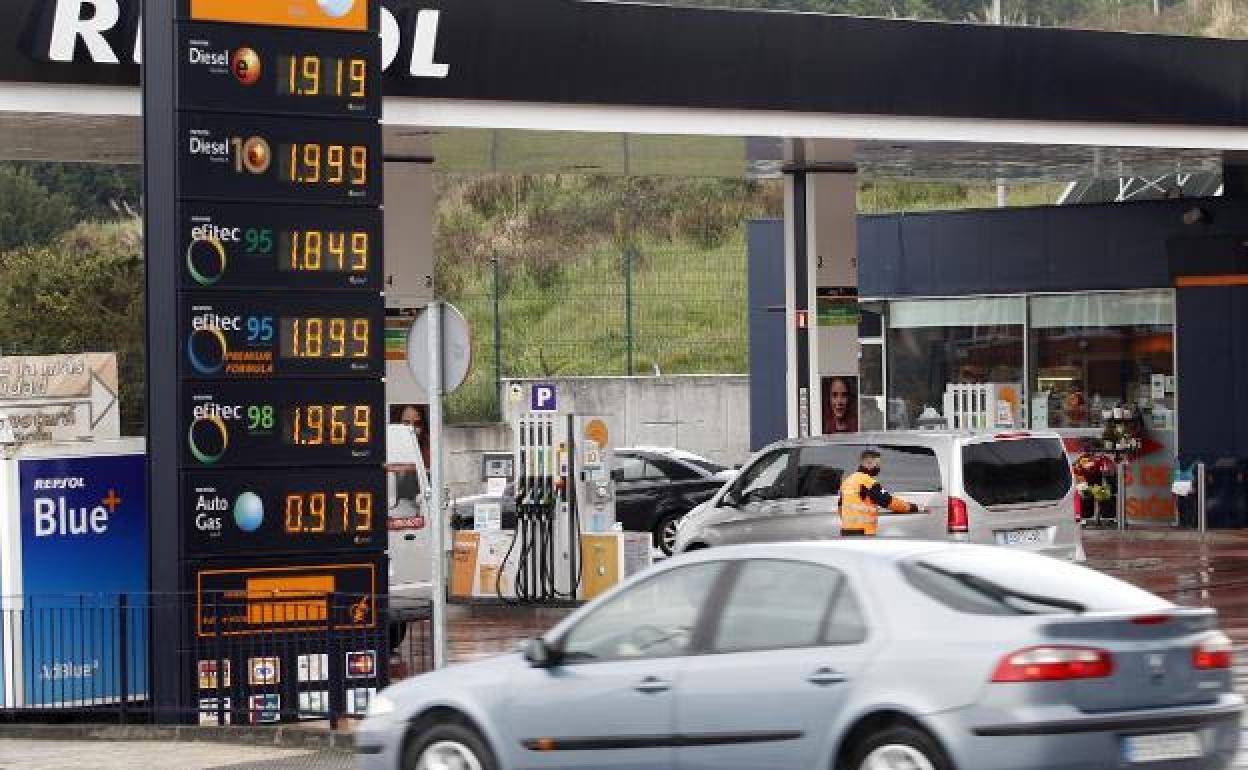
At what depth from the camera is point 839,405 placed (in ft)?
99.6

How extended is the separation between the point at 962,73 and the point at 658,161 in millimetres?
3840

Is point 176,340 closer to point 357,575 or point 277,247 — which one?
point 277,247

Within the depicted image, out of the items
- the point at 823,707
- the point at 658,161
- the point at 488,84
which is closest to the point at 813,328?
the point at 658,161

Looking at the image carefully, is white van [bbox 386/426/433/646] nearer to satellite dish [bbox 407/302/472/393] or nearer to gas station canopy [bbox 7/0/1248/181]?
gas station canopy [bbox 7/0/1248/181]

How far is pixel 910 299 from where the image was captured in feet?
127

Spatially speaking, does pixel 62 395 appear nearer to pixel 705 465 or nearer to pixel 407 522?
pixel 407 522

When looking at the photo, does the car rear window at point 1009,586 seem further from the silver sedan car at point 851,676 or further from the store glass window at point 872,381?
the store glass window at point 872,381

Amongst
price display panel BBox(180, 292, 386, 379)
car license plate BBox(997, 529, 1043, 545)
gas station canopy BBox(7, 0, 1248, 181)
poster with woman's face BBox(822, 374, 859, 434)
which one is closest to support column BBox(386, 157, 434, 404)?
gas station canopy BBox(7, 0, 1248, 181)

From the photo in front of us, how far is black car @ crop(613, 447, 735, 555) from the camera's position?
109 feet

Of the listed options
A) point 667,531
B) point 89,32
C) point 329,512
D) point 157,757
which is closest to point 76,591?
point 329,512

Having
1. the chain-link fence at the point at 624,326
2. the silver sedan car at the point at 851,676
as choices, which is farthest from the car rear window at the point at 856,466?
the chain-link fence at the point at 624,326

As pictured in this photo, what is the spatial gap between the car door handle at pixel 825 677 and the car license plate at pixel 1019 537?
1194 cm

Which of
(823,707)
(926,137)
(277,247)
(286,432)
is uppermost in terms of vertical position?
(926,137)

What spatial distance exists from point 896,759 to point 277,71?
30.8ft
